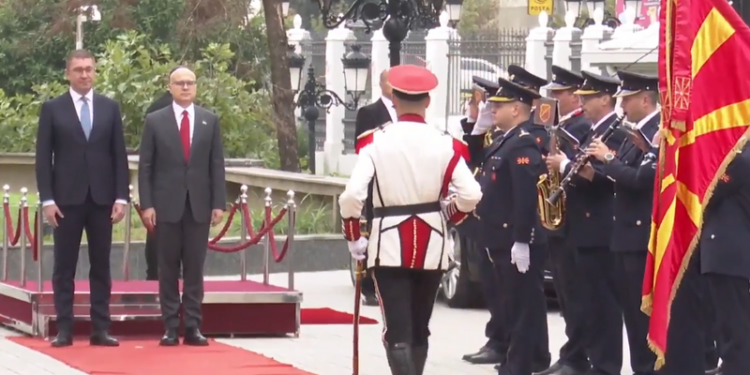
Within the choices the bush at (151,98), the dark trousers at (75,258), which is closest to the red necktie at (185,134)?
the dark trousers at (75,258)

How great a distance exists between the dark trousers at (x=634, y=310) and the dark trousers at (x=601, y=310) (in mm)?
211

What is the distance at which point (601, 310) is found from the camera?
32.9ft

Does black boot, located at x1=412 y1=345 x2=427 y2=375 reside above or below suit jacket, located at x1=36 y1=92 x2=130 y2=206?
below

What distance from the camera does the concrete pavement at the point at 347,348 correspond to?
10680 mm

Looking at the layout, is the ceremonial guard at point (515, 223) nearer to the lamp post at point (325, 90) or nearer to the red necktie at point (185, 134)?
the red necktie at point (185, 134)

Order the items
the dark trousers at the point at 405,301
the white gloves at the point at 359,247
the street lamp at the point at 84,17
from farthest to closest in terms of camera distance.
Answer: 1. the street lamp at the point at 84,17
2. the dark trousers at the point at 405,301
3. the white gloves at the point at 359,247

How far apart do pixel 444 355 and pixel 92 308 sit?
257 centimetres

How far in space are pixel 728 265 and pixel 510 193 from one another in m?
2.25

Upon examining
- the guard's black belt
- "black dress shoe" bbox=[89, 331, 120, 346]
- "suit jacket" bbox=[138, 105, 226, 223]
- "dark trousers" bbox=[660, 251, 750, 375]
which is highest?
"suit jacket" bbox=[138, 105, 226, 223]

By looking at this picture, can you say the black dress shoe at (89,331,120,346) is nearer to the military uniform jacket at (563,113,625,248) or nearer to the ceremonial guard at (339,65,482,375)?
the ceremonial guard at (339,65,482,375)

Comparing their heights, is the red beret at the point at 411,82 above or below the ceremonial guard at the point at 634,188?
above

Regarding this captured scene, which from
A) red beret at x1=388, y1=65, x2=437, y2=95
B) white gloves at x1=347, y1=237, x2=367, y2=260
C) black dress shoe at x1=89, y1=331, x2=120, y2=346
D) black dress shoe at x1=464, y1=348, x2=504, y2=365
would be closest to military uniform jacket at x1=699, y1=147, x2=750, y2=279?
red beret at x1=388, y1=65, x2=437, y2=95

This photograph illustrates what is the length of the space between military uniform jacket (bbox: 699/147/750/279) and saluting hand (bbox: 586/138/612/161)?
4.41 feet

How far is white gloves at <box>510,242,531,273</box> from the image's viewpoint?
9.61 m
